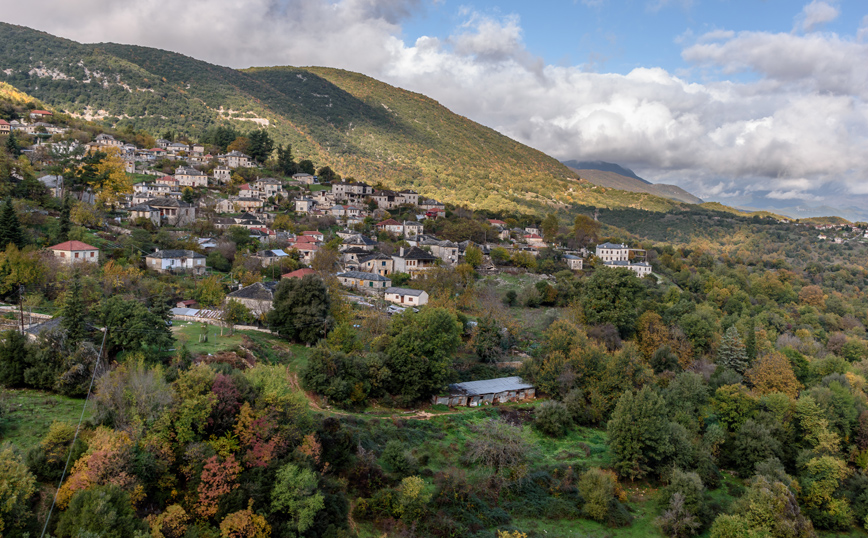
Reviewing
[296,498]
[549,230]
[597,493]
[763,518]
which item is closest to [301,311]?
[296,498]

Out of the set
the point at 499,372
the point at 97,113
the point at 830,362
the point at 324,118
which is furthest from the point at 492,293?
the point at 324,118

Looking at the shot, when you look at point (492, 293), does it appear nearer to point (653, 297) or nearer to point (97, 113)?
point (653, 297)

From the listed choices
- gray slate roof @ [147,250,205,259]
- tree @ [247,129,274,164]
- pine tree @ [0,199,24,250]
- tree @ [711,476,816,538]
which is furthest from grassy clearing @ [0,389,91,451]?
tree @ [247,129,274,164]

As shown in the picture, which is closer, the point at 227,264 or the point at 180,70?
the point at 227,264

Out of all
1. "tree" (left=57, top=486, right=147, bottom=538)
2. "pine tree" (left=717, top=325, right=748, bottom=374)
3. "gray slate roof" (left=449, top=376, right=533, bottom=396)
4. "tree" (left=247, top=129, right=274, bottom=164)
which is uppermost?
"tree" (left=247, top=129, right=274, bottom=164)

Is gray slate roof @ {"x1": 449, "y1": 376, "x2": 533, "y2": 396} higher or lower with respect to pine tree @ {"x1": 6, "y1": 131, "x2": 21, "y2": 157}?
lower

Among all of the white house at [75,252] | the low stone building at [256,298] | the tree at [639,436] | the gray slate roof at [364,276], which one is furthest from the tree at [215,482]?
the gray slate roof at [364,276]

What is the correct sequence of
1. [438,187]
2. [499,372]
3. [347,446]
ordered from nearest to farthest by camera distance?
[347,446] < [499,372] < [438,187]

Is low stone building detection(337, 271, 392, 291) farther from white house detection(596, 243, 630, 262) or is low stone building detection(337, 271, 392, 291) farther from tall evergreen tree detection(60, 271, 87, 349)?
white house detection(596, 243, 630, 262)
